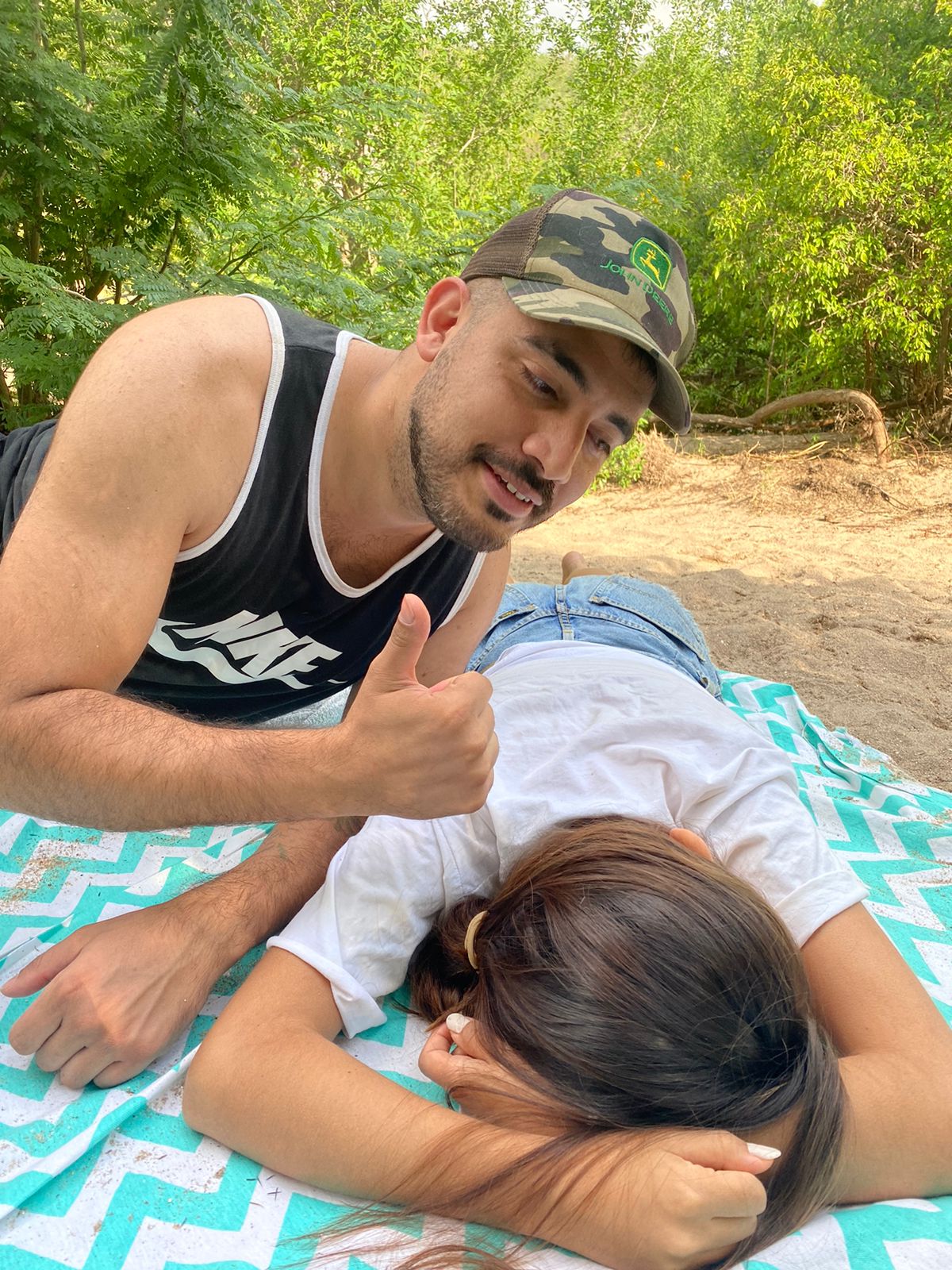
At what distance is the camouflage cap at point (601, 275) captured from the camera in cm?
165

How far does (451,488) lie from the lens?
1.80 m

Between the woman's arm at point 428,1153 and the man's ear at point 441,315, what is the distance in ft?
4.03

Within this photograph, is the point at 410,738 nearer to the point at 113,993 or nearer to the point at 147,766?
the point at 147,766

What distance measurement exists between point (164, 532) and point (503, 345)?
0.70 metres

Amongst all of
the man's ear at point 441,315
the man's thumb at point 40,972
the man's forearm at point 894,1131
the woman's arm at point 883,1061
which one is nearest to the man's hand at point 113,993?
the man's thumb at point 40,972

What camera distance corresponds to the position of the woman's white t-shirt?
153cm

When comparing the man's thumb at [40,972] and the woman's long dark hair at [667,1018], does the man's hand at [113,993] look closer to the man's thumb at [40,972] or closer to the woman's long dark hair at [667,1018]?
the man's thumb at [40,972]

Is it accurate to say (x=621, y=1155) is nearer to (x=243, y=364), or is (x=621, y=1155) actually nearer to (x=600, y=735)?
(x=600, y=735)

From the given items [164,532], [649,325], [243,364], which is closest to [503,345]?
[649,325]

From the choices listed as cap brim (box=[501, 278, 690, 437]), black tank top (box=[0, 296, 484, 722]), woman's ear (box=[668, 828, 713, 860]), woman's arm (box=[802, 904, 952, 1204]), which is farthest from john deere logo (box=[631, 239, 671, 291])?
woman's arm (box=[802, 904, 952, 1204])

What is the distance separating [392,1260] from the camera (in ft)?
3.99

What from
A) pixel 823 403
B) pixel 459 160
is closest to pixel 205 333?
pixel 823 403

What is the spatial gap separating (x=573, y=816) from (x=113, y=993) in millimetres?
803

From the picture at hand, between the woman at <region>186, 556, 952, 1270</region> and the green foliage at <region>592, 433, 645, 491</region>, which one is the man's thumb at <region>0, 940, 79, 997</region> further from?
the green foliage at <region>592, 433, 645, 491</region>
